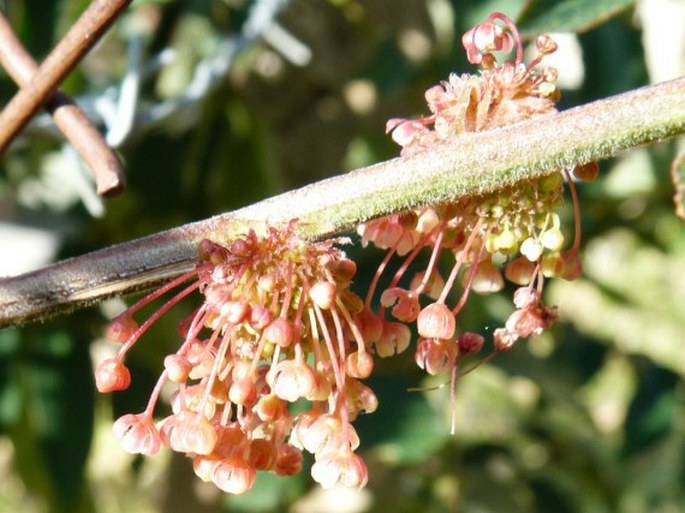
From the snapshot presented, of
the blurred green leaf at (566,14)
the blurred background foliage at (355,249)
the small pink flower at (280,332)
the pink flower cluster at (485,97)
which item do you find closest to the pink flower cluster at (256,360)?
the small pink flower at (280,332)

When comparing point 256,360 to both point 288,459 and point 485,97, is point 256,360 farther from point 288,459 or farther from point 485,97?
point 485,97

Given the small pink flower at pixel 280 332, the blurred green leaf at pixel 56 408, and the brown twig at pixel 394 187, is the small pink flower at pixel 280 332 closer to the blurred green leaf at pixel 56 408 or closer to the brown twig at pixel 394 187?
the brown twig at pixel 394 187

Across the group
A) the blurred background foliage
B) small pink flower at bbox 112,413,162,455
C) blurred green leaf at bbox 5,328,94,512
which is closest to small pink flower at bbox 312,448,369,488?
small pink flower at bbox 112,413,162,455

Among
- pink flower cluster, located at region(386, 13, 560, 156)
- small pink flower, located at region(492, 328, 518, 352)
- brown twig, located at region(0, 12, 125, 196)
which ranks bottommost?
small pink flower, located at region(492, 328, 518, 352)

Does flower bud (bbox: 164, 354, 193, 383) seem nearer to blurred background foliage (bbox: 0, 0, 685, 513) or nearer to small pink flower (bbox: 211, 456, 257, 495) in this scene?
small pink flower (bbox: 211, 456, 257, 495)

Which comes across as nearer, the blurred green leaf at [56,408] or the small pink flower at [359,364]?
the small pink flower at [359,364]

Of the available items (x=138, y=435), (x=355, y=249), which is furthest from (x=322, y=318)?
(x=355, y=249)
